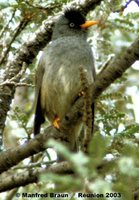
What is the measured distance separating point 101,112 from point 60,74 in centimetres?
59

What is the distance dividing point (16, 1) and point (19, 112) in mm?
1132

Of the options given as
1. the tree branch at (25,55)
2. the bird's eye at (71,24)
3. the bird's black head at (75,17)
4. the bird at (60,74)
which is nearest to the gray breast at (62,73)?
the bird at (60,74)

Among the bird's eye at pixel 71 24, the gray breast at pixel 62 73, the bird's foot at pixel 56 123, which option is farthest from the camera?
the bird's eye at pixel 71 24

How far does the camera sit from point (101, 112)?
219 inches

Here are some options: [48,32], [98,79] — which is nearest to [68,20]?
[48,32]

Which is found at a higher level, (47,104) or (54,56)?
(54,56)

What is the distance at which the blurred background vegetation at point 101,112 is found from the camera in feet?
6.82

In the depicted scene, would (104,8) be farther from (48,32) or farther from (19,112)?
(19,112)

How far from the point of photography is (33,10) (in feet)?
17.1

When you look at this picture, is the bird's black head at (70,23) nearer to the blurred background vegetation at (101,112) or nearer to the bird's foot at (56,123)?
the blurred background vegetation at (101,112)

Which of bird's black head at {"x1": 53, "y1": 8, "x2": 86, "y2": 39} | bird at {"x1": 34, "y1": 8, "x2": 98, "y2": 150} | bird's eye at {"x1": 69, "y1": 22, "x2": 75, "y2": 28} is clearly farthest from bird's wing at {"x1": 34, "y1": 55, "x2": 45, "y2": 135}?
bird's eye at {"x1": 69, "y1": 22, "x2": 75, "y2": 28}

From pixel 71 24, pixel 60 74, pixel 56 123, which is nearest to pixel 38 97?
pixel 60 74

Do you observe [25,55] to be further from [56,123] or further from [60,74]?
[56,123]

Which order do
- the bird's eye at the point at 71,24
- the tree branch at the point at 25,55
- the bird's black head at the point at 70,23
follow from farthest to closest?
1. the bird's eye at the point at 71,24
2. the bird's black head at the point at 70,23
3. the tree branch at the point at 25,55
